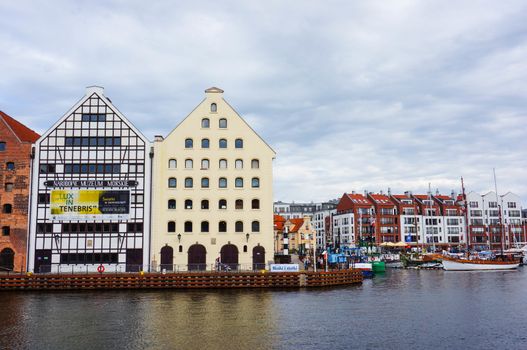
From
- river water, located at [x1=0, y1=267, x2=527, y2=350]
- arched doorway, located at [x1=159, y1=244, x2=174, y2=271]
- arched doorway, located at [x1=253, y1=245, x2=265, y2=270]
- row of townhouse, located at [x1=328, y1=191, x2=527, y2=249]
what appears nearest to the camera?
river water, located at [x1=0, y1=267, x2=527, y2=350]

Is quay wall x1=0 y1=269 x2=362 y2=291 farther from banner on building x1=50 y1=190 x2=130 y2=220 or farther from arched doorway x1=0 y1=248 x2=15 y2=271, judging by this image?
banner on building x1=50 y1=190 x2=130 y2=220

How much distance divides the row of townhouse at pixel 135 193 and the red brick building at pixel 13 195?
0.13 m

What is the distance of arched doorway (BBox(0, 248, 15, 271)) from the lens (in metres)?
61.8

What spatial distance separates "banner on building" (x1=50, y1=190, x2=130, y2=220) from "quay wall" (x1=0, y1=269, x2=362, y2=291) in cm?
885

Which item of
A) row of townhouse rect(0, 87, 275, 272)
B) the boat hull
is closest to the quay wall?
row of townhouse rect(0, 87, 275, 272)

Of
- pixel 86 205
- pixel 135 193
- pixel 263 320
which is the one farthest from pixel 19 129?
pixel 263 320

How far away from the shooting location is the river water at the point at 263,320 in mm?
28234

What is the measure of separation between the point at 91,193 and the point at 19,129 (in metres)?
15.5

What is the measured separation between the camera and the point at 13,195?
62875mm

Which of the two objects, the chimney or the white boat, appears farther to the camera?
the white boat

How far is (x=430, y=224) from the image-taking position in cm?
15238

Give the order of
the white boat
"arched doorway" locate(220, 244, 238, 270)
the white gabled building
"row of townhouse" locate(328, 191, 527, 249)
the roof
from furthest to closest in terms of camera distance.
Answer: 1. "row of townhouse" locate(328, 191, 527, 249)
2. the white boat
3. the roof
4. "arched doorway" locate(220, 244, 238, 270)
5. the white gabled building

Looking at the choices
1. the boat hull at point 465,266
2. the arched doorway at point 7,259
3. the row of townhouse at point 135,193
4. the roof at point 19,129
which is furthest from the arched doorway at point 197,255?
the boat hull at point 465,266

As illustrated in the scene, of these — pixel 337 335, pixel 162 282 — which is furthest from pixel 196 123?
pixel 337 335
